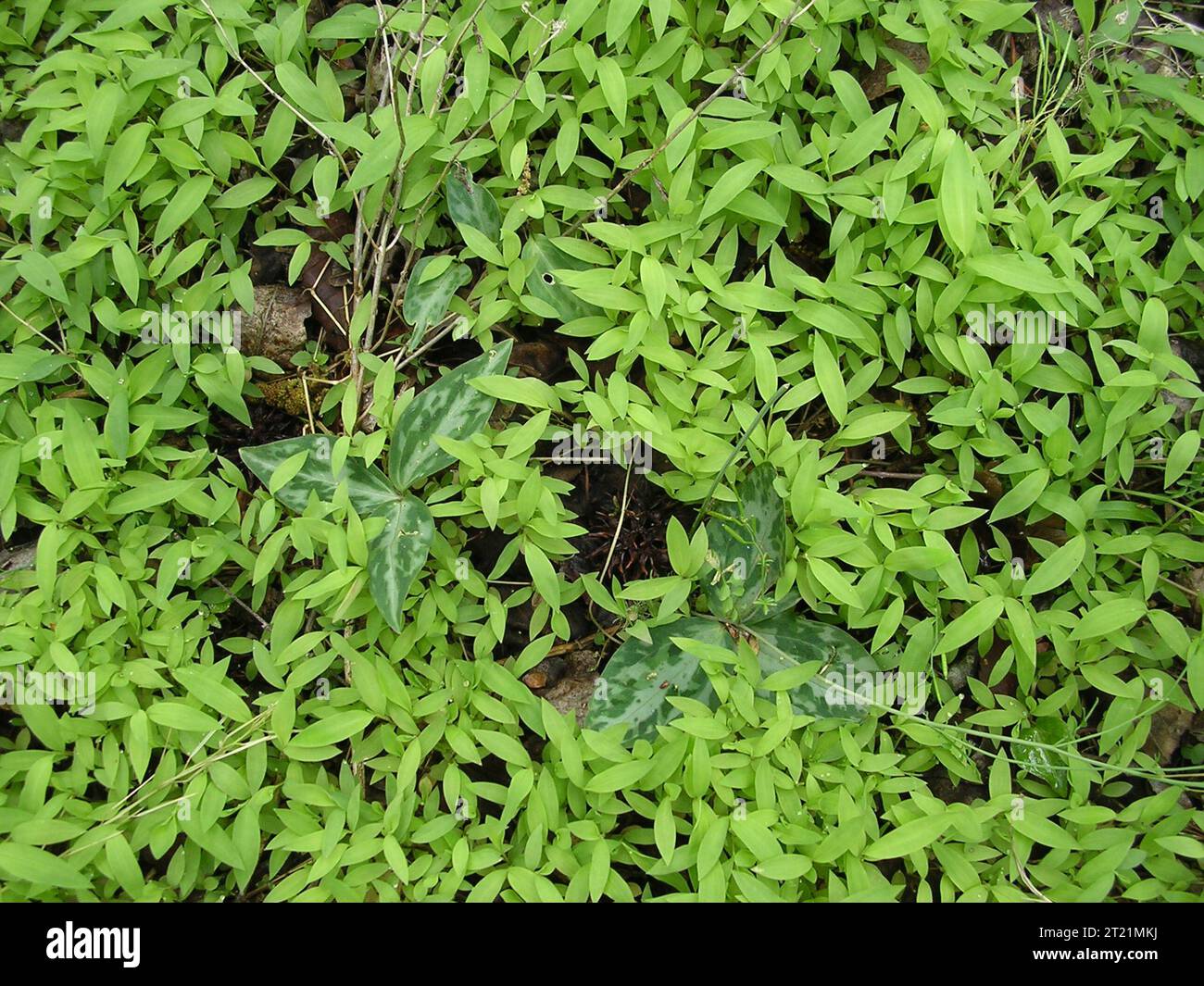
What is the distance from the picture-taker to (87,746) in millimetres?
2059

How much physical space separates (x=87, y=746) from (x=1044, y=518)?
8.01ft

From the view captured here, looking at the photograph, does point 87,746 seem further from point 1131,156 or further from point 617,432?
point 1131,156

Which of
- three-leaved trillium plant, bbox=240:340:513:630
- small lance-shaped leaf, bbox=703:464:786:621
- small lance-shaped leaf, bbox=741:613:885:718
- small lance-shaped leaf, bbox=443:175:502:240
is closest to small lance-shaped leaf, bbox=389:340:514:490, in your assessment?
three-leaved trillium plant, bbox=240:340:513:630

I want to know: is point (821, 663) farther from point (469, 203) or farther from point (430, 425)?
point (469, 203)

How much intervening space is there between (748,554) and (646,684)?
41 cm

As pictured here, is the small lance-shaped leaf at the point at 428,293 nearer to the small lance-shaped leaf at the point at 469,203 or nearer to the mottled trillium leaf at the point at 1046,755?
the small lance-shaped leaf at the point at 469,203

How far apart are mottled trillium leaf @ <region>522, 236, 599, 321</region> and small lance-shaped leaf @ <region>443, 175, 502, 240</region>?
0.13 m

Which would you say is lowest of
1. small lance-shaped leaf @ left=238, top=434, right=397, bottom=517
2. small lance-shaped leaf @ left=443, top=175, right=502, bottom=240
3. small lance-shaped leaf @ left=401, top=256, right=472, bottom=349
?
small lance-shaped leaf @ left=238, top=434, right=397, bottom=517

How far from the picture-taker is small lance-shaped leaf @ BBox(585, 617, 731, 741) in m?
2.11

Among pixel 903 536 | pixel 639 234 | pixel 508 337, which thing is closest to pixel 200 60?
pixel 508 337

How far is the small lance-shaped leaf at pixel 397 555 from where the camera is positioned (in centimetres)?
207

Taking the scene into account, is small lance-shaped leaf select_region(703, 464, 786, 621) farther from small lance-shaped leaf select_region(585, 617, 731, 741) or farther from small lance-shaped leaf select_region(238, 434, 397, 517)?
small lance-shaped leaf select_region(238, 434, 397, 517)

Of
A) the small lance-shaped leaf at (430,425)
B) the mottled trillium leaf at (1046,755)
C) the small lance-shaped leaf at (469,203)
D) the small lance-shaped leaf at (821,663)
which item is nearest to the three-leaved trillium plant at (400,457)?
the small lance-shaped leaf at (430,425)

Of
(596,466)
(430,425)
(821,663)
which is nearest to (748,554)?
(821,663)
